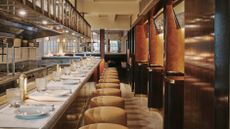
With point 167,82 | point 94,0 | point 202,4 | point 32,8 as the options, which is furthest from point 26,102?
point 94,0

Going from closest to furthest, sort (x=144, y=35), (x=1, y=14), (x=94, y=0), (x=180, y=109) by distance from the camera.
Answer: (x=1, y=14) < (x=180, y=109) < (x=144, y=35) < (x=94, y=0)

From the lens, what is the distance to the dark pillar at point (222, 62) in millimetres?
2068

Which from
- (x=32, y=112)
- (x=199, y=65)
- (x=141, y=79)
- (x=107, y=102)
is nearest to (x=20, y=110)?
(x=32, y=112)

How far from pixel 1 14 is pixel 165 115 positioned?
2.86m

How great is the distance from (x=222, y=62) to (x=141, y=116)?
14.4 feet

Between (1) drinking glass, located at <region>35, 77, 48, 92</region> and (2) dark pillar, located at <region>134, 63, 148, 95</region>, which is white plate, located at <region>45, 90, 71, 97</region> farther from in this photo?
(2) dark pillar, located at <region>134, 63, 148, 95</region>

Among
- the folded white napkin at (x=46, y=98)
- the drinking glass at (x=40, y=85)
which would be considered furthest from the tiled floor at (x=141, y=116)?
the folded white napkin at (x=46, y=98)

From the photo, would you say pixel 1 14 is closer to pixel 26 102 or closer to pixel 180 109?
pixel 26 102

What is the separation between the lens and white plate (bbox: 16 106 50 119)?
2.18 metres

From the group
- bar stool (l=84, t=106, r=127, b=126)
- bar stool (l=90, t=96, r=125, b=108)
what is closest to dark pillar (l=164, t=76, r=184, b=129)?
bar stool (l=90, t=96, r=125, b=108)

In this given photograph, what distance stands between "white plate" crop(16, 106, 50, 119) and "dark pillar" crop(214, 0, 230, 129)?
1320 millimetres

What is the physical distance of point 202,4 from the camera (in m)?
2.56

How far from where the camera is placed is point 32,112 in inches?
90.8

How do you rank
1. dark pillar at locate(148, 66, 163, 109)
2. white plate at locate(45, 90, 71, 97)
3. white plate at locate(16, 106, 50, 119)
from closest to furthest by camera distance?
1. white plate at locate(16, 106, 50, 119)
2. white plate at locate(45, 90, 71, 97)
3. dark pillar at locate(148, 66, 163, 109)
